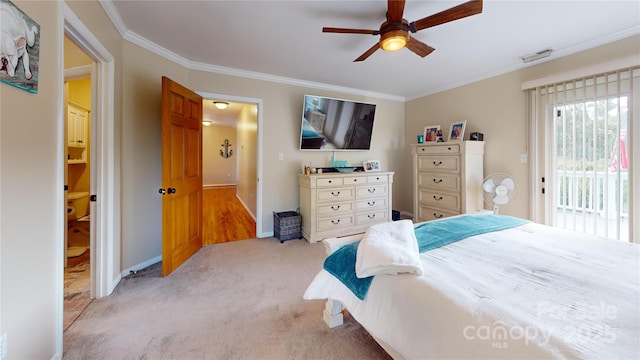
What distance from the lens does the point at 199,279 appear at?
7.68ft

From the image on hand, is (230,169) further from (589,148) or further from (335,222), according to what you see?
(589,148)

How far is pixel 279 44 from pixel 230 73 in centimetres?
109

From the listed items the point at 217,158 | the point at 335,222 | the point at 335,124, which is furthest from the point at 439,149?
the point at 217,158

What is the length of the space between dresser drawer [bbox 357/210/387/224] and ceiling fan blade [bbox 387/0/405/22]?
8.68 feet

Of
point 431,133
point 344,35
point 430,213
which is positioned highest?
point 344,35

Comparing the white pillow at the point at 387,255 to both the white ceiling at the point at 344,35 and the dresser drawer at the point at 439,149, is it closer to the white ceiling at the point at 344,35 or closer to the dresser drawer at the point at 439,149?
the white ceiling at the point at 344,35

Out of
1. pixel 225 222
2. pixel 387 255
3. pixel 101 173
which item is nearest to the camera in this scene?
pixel 387 255

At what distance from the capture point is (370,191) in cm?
382

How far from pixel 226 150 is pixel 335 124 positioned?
6.71 metres

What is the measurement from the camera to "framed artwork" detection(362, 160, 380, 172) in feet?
13.9

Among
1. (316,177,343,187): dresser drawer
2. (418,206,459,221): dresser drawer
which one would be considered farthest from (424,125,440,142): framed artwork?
(316,177,343,187): dresser drawer

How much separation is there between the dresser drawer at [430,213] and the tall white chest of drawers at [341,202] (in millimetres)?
510

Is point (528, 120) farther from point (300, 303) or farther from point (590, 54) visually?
point (300, 303)

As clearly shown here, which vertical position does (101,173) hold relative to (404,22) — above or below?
below
